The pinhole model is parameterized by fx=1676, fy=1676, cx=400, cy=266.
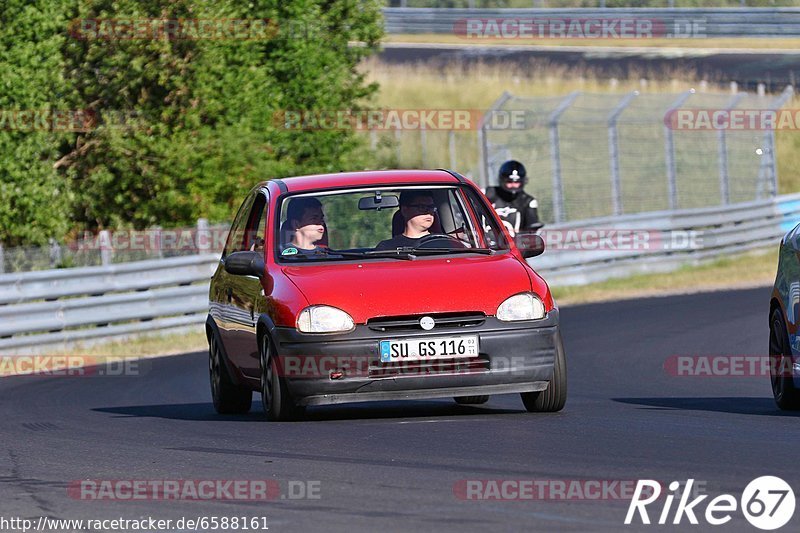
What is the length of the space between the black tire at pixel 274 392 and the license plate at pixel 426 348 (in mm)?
674

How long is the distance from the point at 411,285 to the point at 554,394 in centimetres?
108

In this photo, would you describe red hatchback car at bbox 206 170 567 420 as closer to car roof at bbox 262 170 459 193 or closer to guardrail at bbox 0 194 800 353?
car roof at bbox 262 170 459 193

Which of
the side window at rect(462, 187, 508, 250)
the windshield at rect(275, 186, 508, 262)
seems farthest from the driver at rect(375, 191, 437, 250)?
the side window at rect(462, 187, 508, 250)

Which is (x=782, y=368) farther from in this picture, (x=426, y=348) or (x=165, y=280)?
(x=165, y=280)

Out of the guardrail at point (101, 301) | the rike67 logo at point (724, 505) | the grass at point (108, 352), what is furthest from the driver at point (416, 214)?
the guardrail at point (101, 301)

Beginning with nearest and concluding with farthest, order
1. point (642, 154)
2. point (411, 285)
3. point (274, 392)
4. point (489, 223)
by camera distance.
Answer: point (411, 285) → point (274, 392) → point (489, 223) → point (642, 154)

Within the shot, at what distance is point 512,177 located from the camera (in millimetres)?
17266

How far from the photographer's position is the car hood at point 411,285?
9.28 metres

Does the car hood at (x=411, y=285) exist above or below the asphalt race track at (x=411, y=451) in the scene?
above

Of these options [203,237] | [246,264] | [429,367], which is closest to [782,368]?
[429,367]

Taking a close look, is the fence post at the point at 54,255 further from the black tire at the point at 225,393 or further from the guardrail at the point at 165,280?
the black tire at the point at 225,393

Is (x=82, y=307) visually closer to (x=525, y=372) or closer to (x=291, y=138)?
(x=291, y=138)

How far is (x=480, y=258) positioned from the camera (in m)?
9.91

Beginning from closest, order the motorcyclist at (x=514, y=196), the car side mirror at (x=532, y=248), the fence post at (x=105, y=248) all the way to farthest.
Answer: the car side mirror at (x=532, y=248) < the motorcyclist at (x=514, y=196) < the fence post at (x=105, y=248)
